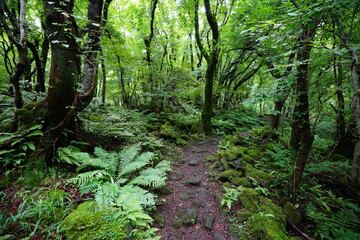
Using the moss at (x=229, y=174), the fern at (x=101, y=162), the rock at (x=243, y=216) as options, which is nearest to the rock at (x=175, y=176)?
the moss at (x=229, y=174)

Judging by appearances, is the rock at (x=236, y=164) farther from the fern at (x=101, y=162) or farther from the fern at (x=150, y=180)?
the fern at (x=101, y=162)

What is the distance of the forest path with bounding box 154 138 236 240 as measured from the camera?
2.57 meters

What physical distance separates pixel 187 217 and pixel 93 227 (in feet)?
5.47

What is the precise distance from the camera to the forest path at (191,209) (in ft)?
8.45

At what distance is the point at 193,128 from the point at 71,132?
5878 mm

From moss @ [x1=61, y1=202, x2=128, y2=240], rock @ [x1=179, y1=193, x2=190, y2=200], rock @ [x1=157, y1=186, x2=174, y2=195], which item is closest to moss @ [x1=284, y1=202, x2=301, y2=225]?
rock @ [x1=179, y1=193, x2=190, y2=200]

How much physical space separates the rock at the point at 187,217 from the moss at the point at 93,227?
3.77 feet

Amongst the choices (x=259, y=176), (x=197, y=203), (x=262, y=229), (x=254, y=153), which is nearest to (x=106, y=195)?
(x=197, y=203)

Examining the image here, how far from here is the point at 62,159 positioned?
3240mm

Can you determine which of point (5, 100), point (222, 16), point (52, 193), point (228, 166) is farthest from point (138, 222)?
point (222, 16)

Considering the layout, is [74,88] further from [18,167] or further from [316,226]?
[316,226]

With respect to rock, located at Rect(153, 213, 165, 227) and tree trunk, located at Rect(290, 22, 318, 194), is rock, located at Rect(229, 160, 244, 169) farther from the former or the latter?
rock, located at Rect(153, 213, 165, 227)

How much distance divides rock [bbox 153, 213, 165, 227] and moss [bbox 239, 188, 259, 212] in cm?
167

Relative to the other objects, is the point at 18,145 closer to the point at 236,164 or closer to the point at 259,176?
the point at 236,164
